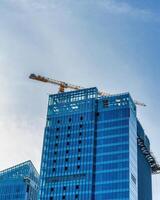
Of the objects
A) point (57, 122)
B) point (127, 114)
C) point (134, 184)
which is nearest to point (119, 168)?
point (134, 184)

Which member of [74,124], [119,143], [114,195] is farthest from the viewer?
[74,124]

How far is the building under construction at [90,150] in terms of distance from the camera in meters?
172

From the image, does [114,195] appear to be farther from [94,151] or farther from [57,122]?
[57,122]

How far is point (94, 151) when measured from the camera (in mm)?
180875

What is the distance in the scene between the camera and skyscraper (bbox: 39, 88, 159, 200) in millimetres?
171650

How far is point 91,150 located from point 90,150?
370 millimetres

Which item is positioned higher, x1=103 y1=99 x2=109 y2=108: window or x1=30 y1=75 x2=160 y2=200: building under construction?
x1=103 y1=99 x2=109 y2=108: window

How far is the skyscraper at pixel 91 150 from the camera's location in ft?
563

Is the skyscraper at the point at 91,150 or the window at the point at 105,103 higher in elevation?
the window at the point at 105,103

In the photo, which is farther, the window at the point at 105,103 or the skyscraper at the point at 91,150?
the window at the point at 105,103

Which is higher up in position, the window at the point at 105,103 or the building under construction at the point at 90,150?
the window at the point at 105,103

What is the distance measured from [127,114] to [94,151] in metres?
17.7

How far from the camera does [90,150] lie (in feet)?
594

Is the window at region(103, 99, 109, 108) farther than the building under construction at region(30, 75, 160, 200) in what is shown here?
Yes
